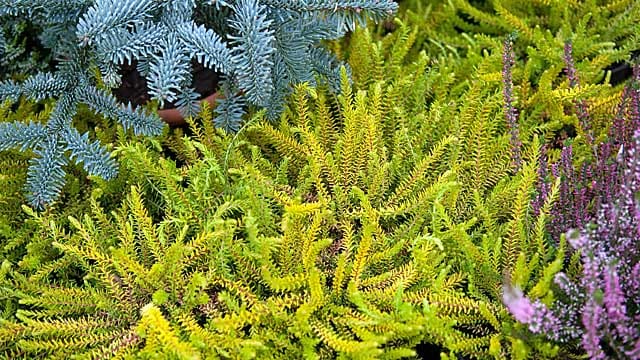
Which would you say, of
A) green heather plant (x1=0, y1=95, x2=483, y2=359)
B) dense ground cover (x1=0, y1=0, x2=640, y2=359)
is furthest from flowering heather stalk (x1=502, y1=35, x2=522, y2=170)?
green heather plant (x1=0, y1=95, x2=483, y2=359)

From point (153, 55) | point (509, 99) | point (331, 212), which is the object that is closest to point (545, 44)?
point (509, 99)

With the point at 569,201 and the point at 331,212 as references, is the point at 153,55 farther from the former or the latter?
the point at 569,201

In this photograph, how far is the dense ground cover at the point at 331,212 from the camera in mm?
1053

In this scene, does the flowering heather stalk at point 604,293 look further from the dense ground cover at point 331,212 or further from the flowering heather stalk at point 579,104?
the flowering heather stalk at point 579,104

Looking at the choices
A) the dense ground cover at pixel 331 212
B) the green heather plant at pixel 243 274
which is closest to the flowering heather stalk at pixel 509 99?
the dense ground cover at pixel 331 212

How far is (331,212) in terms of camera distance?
3.91ft

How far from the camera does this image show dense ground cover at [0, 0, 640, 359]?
105cm

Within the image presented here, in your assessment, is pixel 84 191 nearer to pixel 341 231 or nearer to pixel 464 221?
pixel 341 231

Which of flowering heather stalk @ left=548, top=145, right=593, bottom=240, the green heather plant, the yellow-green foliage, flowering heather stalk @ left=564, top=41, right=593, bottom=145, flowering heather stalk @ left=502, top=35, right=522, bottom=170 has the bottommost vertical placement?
the green heather plant

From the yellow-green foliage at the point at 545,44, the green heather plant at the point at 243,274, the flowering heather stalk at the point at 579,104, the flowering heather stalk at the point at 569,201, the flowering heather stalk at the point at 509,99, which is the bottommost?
the green heather plant at the point at 243,274

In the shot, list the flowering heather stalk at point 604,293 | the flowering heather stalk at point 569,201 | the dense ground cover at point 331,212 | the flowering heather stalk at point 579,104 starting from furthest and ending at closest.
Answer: the flowering heather stalk at point 579,104
the flowering heather stalk at point 569,201
the dense ground cover at point 331,212
the flowering heather stalk at point 604,293

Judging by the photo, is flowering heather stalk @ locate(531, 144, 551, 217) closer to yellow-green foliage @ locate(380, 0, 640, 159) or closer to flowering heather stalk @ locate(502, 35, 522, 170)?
flowering heather stalk @ locate(502, 35, 522, 170)

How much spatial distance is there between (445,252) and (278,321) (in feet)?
1.03

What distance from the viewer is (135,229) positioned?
1.29m
